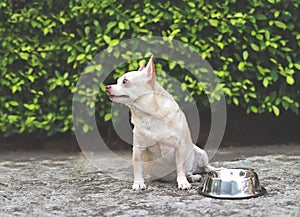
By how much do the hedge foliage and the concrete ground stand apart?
1.81 ft

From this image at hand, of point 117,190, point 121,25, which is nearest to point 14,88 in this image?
point 121,25

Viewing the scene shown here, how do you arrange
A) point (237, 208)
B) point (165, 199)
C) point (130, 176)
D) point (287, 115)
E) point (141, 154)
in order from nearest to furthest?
point (237, 208) < point (165, 199) < point (141, 154) < point (130, 176) < point (287, 115)

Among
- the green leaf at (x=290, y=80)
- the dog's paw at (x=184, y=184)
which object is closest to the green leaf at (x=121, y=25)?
the green leaf at (x=290, y=80)

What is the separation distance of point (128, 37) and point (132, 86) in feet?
6.04

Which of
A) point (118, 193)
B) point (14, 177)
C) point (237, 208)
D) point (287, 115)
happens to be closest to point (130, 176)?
point (118, 193)

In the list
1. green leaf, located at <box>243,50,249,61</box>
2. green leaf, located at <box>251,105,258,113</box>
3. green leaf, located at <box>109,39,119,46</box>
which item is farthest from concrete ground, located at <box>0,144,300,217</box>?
green leaf, located at <box>109,39,119,46</box>

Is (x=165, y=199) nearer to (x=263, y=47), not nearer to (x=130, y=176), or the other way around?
(x=130, y=176)

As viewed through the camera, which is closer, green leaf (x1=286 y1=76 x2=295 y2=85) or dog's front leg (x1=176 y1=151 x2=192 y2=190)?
dog's front leg (x1=176 y1=151 x2=192 y2=190)

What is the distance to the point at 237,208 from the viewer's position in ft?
11.6

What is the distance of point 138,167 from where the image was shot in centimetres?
→ 405

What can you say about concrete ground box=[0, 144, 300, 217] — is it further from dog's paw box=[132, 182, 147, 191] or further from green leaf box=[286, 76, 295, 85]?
green leaf box=[286, 76, 295, 85]

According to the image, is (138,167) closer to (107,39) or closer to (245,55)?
(107,39)

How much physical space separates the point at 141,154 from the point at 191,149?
0.42 metres

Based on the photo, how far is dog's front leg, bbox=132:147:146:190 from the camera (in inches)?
159
